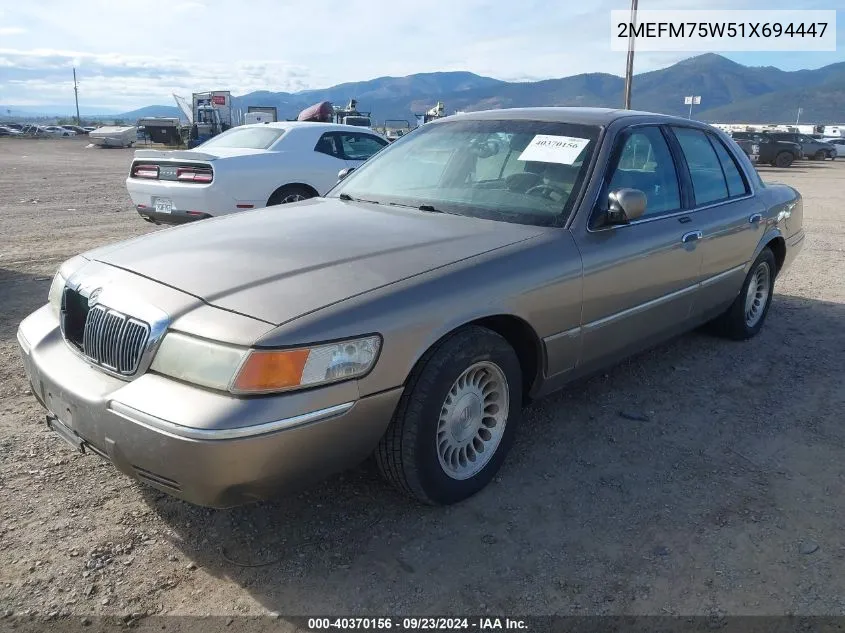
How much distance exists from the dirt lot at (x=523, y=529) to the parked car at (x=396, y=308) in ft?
1.08

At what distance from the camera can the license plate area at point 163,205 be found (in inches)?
302

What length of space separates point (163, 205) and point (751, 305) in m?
6.06

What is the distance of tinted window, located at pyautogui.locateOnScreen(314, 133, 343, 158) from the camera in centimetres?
894

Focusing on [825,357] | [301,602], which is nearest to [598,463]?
[301,602]

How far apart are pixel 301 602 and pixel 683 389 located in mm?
2789

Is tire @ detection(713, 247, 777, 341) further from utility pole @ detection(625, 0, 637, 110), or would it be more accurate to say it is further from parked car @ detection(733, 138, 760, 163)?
parked car @ detection(733, 138, 760, 163)

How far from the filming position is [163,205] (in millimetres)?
7707

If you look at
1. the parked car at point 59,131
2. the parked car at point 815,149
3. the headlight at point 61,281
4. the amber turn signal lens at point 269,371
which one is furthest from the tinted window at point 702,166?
the parked car at point 59,131

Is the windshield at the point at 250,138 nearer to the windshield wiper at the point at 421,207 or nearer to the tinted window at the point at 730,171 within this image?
the windshield wiper at the point at 421,207

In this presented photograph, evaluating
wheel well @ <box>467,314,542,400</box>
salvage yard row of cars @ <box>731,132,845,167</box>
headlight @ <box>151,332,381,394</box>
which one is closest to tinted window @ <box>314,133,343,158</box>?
wheel well @ <box>467,314,542,400</box>

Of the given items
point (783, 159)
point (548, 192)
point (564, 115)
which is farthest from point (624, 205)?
point (783, 159)

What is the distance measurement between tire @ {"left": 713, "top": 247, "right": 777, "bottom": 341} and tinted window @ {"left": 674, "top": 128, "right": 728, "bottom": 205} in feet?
2.49

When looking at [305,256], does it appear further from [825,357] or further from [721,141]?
[825,357]

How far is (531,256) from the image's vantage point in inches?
118
